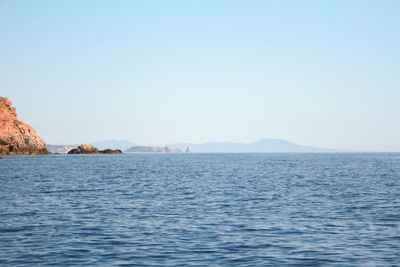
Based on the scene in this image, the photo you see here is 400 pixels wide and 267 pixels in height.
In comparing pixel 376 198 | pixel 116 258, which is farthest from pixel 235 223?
pixel 376 198

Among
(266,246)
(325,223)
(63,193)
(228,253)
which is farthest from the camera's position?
(63,193)

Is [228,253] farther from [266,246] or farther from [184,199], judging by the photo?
[184,199]

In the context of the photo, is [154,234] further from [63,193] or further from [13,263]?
[63,193]

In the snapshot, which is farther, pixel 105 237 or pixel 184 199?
pixel 184 199

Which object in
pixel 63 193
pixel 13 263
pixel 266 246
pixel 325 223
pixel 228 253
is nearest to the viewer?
pixel 13 263

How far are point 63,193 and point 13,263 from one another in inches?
988

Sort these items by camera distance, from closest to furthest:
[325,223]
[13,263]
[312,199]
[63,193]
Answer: [13,263] < [325,223] < [312,199] < [63,193]

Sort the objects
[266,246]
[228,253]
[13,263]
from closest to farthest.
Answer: [13,263], [228,253], [266,246]

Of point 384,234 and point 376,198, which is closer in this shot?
point 384,234

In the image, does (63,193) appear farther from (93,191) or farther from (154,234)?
(154,234)

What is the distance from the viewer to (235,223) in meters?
23.6

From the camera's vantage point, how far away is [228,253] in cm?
1691

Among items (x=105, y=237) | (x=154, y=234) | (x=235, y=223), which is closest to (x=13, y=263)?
(x=105, y=237)

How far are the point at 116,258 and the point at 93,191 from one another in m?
26.8
